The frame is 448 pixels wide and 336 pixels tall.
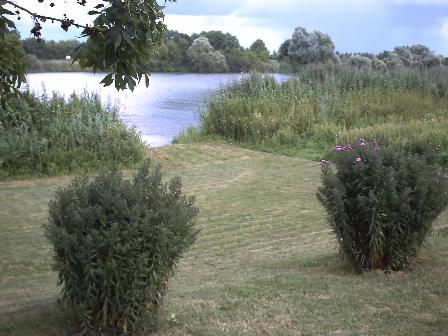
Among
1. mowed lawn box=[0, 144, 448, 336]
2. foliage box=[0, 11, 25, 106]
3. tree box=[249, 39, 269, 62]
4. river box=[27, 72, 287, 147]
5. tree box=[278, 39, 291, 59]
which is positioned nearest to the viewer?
mowed lawn box=[0, 144, 448, 336]

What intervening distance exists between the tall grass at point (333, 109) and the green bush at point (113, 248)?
10.2 m

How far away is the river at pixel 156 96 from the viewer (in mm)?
15887

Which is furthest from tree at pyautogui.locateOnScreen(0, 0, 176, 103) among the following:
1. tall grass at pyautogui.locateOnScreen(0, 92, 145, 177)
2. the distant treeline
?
the distant treeline

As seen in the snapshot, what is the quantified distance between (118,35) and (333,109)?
14.5 metres

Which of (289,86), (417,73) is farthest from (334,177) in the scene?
(417,73)

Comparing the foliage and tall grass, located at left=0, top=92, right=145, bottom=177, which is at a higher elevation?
the foliage

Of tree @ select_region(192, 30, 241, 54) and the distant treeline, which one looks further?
tree @ select_region(192, 30, 241, 54)

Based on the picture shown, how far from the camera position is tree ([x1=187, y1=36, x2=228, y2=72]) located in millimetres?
25703

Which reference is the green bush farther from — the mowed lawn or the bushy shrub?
the bushy shrub

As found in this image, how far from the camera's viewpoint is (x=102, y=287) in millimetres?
3711

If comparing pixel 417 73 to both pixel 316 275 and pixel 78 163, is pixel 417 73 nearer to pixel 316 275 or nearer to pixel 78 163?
pixel 78 163

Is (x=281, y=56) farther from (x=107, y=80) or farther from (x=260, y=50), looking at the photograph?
(x=107, y=80)

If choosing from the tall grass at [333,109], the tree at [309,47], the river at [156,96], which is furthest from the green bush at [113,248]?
the tree at [309,47]

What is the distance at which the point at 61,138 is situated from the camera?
12.8 meters
